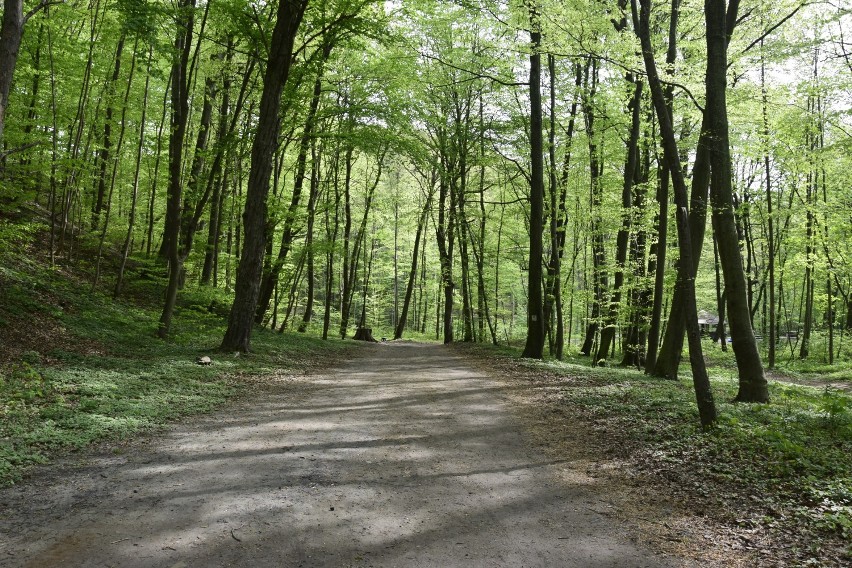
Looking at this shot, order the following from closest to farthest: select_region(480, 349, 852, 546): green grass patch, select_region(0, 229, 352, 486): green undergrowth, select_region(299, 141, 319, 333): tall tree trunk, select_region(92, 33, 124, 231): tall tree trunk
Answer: select_region(480, 349, 852, 546): green grass patch, select_region(0, 229, 352, 486): green undergrowth, select_region(92, 33, 124, 231): tall tree trunk, select_region(299, 141, 319, 333): tall tree trunk

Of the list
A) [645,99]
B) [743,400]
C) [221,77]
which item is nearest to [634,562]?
[743,400]

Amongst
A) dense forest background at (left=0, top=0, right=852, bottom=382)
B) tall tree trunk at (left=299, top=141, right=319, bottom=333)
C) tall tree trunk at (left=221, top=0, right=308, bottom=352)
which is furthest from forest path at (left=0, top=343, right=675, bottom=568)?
tall tree trunk at (left=299, top=141, right=319, bottom=333)

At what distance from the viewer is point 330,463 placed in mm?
5383

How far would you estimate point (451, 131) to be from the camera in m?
23.0

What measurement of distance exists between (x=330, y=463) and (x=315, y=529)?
1.54m

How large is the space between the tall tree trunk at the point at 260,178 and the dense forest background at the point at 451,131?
5 centimetres

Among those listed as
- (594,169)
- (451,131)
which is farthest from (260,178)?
(594,169)

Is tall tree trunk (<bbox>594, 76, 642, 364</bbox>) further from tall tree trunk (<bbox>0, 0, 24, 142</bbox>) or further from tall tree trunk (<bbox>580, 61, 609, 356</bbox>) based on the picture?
tall tree trunk (<bbox>0, 0, 24, 142</bbox>)

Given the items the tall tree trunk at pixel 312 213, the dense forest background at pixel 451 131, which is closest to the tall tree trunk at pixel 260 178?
the dense forest background at pixel 451 131

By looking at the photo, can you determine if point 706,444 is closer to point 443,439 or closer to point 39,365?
point 443,439

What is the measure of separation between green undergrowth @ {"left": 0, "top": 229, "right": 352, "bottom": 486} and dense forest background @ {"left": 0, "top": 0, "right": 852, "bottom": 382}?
965mm

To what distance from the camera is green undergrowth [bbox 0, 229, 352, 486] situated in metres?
5.68

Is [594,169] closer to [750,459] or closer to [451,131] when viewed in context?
[451,131]

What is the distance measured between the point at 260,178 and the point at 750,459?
11.3 m
